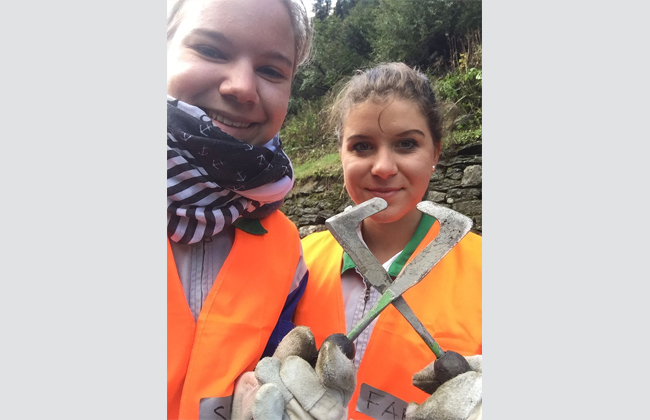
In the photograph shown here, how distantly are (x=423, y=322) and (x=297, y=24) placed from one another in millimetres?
1209

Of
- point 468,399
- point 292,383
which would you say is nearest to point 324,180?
point 292,383

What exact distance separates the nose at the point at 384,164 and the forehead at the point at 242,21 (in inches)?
21.3

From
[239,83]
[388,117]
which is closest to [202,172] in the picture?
[239,83]

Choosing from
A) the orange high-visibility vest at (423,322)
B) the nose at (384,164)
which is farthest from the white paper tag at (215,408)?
the nose at (384,164)

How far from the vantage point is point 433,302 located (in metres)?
1.69

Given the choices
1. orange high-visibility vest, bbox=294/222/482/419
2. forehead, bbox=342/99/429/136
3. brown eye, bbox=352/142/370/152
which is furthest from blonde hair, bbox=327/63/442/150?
orange high-visibility vest, bbox=294/222/482/419

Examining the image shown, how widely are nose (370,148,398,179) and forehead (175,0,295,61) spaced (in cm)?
54

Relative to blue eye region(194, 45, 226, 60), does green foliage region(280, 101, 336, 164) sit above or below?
below

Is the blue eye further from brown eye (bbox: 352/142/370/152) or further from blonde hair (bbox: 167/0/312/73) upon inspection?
brown eye (bbox: 352/142/370/152)

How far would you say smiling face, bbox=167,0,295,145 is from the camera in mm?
1652

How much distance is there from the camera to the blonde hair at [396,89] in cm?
172

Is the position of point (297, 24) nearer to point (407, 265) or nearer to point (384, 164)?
point (384, 164)

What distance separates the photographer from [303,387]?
1517 mm

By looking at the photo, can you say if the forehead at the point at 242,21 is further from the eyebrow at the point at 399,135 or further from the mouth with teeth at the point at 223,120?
the eyebrow at the point at 399,135
